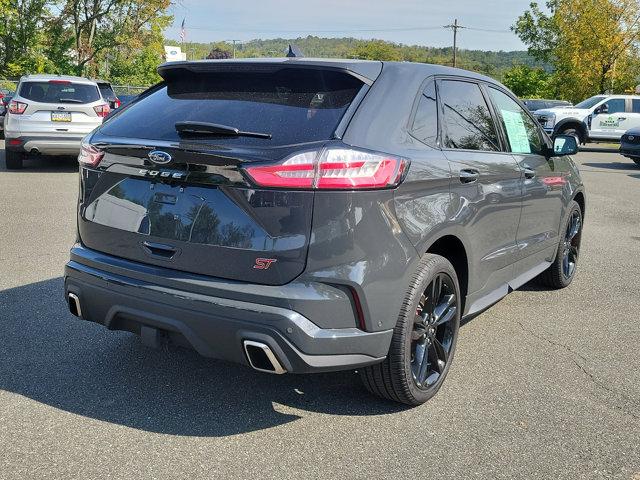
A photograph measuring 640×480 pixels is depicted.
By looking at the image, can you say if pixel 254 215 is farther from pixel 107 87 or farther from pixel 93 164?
pixel 107 87

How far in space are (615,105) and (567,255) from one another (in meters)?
20.0

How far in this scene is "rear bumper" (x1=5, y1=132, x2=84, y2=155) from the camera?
11719mm

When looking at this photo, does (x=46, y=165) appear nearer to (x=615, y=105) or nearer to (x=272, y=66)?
(x=272, y=66)

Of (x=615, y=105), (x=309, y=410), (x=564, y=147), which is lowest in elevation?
(x=309, y=410)

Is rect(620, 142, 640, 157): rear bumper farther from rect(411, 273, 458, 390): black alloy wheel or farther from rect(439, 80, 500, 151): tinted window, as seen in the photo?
rect(411, 273, 458, 390): black alloy wheel

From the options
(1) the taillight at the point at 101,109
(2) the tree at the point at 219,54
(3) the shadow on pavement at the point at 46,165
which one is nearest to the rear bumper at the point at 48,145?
(1) the taillight at the point at 101,109

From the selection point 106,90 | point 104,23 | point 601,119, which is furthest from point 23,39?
point 601,119

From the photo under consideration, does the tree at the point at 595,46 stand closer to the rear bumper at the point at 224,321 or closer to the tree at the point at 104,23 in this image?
the tree at the point at 104,23

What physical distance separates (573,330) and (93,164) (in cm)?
339

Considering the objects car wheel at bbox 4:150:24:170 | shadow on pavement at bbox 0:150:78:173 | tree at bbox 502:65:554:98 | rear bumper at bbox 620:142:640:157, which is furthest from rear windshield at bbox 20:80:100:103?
tree at bbox 502:65:554:98

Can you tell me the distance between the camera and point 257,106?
3.09 m

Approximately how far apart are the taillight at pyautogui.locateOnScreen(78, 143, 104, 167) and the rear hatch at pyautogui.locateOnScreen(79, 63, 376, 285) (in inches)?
1.2

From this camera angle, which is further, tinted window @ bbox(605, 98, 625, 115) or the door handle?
tinted window @ bbox(605, 98, 625, 115)

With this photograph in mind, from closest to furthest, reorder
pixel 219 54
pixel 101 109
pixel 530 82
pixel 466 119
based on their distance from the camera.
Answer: pixel 466 119 → pixel 101 109 → pixel 219 54 → pixel 530 82
